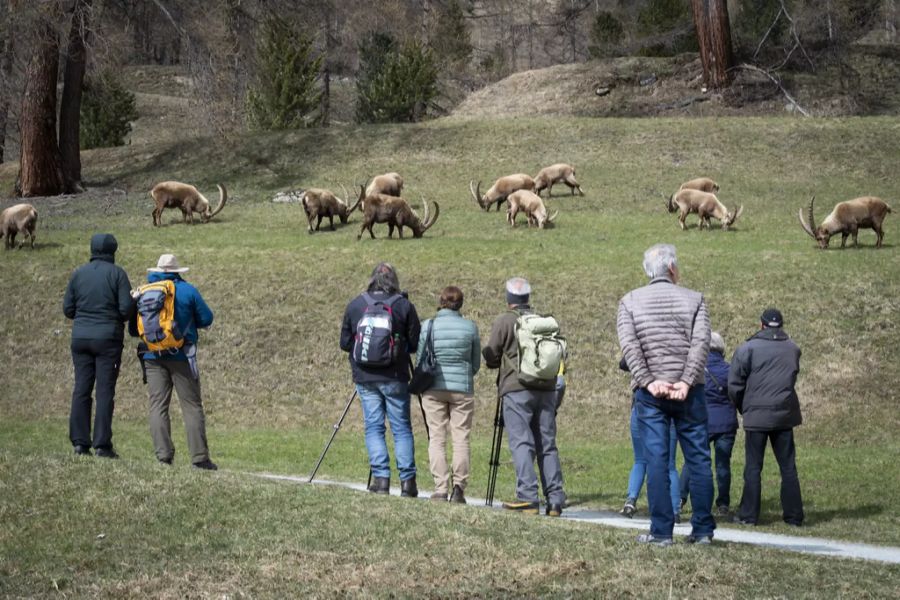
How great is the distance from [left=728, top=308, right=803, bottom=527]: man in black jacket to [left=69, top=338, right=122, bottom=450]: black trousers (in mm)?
6180

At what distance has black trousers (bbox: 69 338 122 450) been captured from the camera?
1194cm

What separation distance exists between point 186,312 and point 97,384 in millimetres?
1126

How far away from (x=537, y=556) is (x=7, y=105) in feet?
113

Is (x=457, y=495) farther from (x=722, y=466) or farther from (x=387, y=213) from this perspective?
(x=387, y=213)

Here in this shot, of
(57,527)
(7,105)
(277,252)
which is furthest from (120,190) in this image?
(57,527)

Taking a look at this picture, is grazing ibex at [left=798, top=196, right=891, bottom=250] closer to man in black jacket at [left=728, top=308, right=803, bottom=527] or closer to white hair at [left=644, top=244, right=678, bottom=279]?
man in black jacket at [left=728, top=308, right=803, bottom=527]

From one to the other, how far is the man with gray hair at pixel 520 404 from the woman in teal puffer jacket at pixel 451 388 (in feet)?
1.20

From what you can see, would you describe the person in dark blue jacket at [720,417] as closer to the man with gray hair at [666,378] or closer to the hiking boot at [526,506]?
the hiking boot at [526,506]

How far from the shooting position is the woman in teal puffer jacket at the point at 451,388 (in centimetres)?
1173

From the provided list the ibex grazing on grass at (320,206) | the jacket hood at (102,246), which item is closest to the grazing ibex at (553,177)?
the ibex grazing on grass at (320,206)

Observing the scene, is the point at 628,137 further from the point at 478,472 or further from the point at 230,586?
the point at 230,586

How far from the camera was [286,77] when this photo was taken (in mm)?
50781

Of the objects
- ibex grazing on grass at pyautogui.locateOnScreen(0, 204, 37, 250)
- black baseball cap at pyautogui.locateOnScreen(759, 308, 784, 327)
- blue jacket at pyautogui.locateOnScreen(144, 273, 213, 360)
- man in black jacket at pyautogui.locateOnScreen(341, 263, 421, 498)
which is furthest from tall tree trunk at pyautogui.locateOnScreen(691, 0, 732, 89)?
blue jacket at pyautogui.locateOnScreen(144, 273, 213, 360)

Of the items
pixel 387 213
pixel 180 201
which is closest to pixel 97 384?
pixel 387 213
